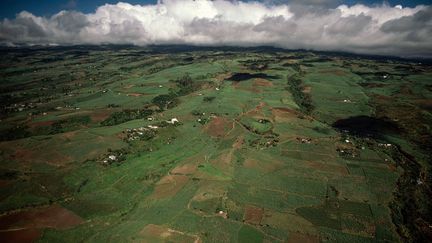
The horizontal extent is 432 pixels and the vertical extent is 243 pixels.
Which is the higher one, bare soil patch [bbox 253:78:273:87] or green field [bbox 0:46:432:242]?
bare soil patch [bbox 253:78:273:87]

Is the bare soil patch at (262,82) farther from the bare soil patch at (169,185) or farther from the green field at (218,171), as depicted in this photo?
the bare soil patch at (169,185)

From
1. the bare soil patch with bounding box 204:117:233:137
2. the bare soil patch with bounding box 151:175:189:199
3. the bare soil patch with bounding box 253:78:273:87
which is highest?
the bare soil patch with bounding box 253:78:273:87

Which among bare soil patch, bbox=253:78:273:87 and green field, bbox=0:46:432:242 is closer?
green field, bbox=0:46:432:242

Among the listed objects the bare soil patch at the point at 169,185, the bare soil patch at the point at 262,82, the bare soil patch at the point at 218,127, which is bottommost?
the bare soil patch at the point at 169,185

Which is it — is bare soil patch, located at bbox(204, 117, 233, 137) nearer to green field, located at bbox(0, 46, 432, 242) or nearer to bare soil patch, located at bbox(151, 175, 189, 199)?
green field, located at bbox(0, 46, 432, 242)

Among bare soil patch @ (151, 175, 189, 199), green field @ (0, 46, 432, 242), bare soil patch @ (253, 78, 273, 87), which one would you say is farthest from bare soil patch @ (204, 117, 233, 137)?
bare soil patch @ (253, 78, 273, 87)

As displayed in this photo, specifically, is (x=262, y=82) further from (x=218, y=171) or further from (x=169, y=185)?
(x=169, y=185)

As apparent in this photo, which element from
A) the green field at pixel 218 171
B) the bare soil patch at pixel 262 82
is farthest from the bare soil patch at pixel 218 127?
the bare soil patch at pixel 262 82

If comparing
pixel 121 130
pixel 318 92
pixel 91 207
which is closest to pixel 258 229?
pixel 91 207
